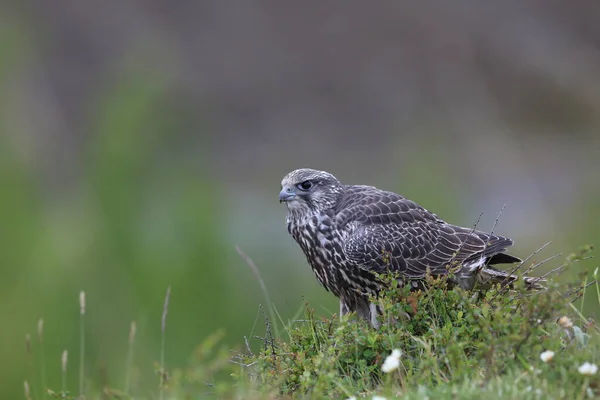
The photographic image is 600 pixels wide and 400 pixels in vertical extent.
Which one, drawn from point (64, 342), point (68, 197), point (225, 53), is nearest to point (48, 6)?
point (225, 53)

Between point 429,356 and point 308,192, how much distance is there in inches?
83.2

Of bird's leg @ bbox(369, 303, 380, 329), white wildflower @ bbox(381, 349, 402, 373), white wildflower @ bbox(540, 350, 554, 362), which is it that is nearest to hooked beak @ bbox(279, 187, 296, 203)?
bird's leg @ bbox(369, 303, 380, 329)

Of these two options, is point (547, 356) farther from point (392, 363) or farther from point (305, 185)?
point (305, 185)

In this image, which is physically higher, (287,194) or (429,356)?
(287,194)

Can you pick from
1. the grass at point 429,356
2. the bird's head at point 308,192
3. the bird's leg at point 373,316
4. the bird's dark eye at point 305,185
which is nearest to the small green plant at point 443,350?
the grass at point 429,356

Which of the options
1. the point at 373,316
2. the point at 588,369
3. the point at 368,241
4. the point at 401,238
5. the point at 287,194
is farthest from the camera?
the point at 287,194

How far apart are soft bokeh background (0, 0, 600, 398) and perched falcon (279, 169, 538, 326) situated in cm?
322

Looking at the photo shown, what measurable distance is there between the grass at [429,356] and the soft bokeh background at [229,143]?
449 cm

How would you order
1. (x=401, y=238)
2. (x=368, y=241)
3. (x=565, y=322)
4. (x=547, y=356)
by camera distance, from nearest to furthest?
(x=547, y=356), (x=565, y=322), (x=368, y=241), (x=401, y=238)

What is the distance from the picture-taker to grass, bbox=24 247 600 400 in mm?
3812

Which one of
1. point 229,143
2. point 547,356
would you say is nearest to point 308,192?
point 547,356

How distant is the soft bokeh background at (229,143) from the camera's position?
41.5 feet

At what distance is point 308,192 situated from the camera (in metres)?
6.11

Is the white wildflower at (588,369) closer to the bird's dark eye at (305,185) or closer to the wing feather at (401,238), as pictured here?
the wing feather at (401,238)
